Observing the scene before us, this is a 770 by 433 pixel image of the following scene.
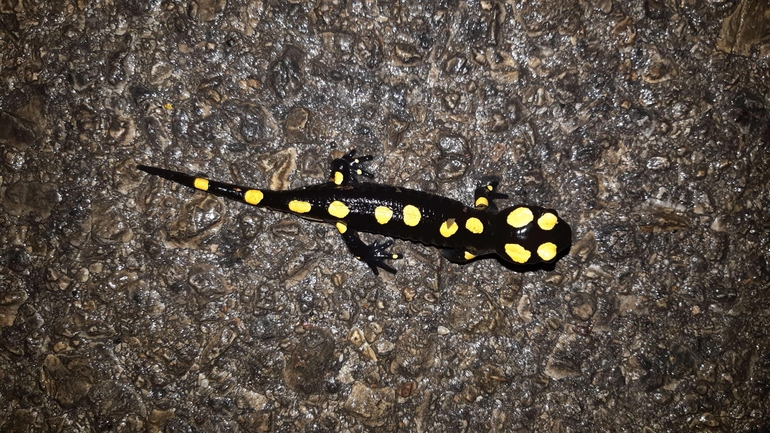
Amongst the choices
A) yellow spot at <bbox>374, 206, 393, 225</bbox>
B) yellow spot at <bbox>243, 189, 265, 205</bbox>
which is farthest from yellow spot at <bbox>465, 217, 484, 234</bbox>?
yellow spot at <bbox>243, 189, 265, 205</bbox>

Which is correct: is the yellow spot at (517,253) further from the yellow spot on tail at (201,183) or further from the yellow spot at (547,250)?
the yellow spot on tail at (201,183)

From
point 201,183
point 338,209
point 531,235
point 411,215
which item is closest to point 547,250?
point 531,235

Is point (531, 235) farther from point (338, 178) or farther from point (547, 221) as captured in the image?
point (338, 178)

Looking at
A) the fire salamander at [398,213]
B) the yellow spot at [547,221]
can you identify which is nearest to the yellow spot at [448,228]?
the fire salamander at [398,213]

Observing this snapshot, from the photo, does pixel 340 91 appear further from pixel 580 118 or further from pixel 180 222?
pixel 580 118

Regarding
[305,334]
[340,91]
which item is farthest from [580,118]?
[305,334]

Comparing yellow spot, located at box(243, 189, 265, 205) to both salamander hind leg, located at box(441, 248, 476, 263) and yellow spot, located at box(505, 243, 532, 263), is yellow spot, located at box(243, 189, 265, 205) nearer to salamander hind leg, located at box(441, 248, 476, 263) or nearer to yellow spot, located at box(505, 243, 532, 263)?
salamander hind leg, located at box(441, 248, 476, 263)

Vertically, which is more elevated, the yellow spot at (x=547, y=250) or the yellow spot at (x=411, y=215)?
the yellow spot at (x=411, y=215)
